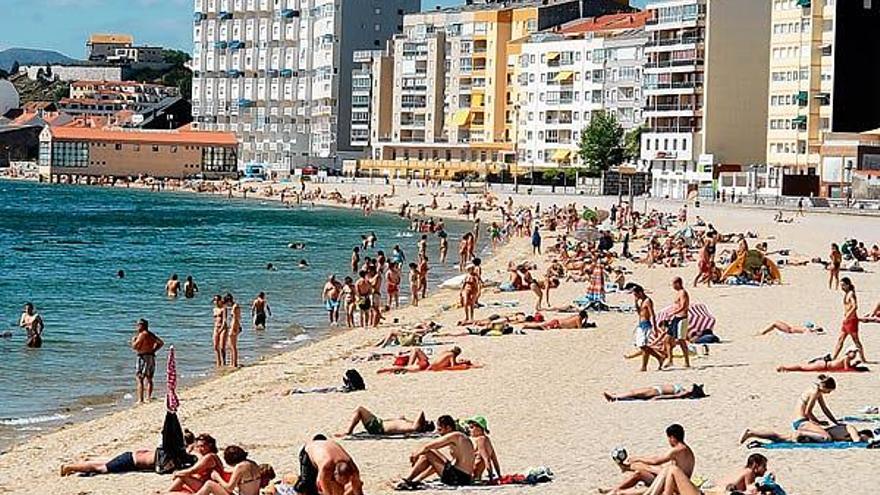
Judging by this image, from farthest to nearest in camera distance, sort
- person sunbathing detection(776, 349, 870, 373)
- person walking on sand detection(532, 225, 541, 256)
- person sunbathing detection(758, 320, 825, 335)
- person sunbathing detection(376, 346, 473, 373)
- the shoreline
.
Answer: person walking on sand detection(532, 225, 541, 256)
person sunbathing detection(758, 320, 825, 335)
person sunbathing detection(376, 346, 473, 373)
person sunbathing detection(776, 349, 870, 373)
the shoreline

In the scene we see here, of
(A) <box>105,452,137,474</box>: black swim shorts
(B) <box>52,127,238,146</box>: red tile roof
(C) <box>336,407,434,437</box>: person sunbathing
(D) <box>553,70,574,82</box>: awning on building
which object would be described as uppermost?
(D) <box>553,70,574,82</box>: awning on building

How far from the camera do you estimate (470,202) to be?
85812 mm

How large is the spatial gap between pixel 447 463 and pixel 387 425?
2483 millimetres

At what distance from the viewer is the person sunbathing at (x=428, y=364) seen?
20.5m

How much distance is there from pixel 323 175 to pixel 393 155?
247 inches

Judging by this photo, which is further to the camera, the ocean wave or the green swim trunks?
the ocean wave

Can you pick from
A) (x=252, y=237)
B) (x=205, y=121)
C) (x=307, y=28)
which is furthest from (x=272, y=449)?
(x=205, y=121)

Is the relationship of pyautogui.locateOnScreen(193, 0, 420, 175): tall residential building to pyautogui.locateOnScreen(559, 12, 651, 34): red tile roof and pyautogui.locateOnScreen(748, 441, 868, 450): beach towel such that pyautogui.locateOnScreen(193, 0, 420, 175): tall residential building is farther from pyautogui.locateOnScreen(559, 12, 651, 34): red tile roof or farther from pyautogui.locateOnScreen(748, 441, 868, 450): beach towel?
pyautogui.locateOnScreen(748, 441, 868, 450): beach towel

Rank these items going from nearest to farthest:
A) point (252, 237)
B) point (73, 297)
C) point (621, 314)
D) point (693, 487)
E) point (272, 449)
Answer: point (693, 487) < point (272, 449) < point (621, 314) < point (73, 297) < point (252, 237)

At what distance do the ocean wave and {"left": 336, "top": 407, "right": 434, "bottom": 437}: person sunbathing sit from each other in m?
4.89

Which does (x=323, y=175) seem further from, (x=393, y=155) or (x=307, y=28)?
(x=307, y=28)

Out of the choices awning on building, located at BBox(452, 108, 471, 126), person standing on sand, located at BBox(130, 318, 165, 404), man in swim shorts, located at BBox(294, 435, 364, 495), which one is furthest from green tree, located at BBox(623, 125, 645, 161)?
man in swim shorts, located at BBox(294, 435, 364, 495)

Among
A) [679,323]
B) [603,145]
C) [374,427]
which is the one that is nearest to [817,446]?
[374,427]

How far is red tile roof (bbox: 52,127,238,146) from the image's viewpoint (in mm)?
127125
